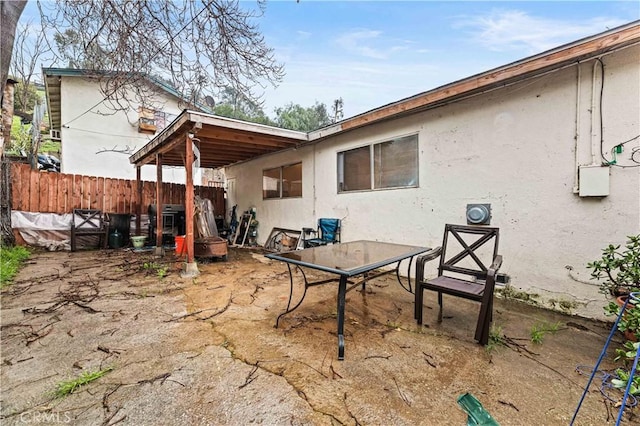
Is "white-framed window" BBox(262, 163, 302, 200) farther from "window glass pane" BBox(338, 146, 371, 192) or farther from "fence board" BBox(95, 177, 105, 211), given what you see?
"fence board" BBox(95, 177, 105, 211)

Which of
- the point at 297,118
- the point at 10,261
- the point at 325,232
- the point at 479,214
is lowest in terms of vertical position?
the point at 10,261

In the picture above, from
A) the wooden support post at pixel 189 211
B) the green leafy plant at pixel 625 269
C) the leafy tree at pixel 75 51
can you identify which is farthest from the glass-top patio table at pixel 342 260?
the leafy tree at pixel 75 51

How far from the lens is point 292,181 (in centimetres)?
649

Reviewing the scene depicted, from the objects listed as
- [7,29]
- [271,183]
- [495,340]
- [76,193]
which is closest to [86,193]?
[76,193]

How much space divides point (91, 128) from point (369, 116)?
9559 mm

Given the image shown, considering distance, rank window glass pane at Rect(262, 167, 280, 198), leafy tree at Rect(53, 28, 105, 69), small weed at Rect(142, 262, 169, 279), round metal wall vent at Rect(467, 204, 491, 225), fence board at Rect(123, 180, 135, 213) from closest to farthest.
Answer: leafy tree at Rect(53, 28, 105, 69) → round metal wall vent at Rect(467, 204, 491, 225) → small weed at Rect(142, 262, 169, 279) → window glass pane at Rect(262, 167, 280, 198) → fence board at Rect(123, 180, 135, 213)

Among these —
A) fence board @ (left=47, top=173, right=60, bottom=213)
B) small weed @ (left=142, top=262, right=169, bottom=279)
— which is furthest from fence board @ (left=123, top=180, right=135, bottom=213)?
small weed @ (left=142, top=262, right=169, bottom=279)

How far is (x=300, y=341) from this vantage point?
217 cm

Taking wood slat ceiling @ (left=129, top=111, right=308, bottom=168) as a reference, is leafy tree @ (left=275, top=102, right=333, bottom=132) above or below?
above

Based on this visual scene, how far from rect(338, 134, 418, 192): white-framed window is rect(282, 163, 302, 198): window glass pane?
1345 millimetres

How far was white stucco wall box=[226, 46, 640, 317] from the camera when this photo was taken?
250 cm

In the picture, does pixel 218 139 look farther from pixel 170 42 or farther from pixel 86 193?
pixel 86 193

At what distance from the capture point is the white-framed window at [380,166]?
4094 mm

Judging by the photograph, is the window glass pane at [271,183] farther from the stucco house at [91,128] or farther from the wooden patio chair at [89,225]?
the wooden patio chair at [89,225]
